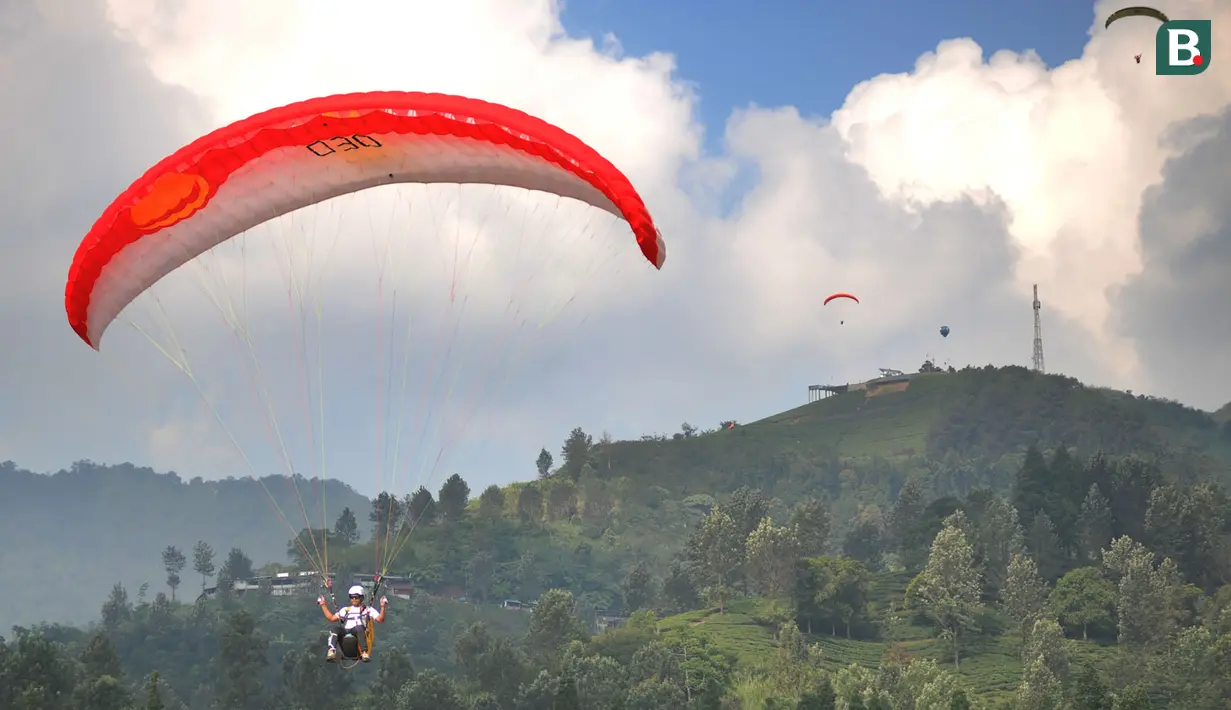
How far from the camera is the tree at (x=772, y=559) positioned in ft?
493

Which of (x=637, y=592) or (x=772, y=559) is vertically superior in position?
(x=772, y=559)

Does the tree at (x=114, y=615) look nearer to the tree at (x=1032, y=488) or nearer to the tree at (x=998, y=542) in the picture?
the tree at (x=998, y=542)

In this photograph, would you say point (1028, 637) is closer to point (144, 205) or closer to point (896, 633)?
point (896, 633)

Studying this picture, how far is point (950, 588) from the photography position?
144m

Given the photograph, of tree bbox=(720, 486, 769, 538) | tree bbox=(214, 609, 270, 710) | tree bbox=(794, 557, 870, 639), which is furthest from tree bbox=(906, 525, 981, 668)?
tree bbox=(214, 609, 270, 710)

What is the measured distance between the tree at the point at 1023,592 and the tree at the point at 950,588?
2.91m

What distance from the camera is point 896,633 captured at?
477 ft

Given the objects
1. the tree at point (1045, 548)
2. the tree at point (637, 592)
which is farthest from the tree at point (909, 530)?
the tree at point (637, 592)

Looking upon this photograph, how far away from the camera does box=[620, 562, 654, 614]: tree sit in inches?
7544

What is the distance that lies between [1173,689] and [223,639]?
74.8 meters

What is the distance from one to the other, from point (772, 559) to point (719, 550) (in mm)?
12323

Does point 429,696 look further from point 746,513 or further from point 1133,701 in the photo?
point 746,513

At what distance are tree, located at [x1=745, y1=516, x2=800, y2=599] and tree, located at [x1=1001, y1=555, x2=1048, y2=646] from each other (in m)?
20.1

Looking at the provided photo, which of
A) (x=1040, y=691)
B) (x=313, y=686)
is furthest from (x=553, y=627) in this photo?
(x=1040, y=691)
